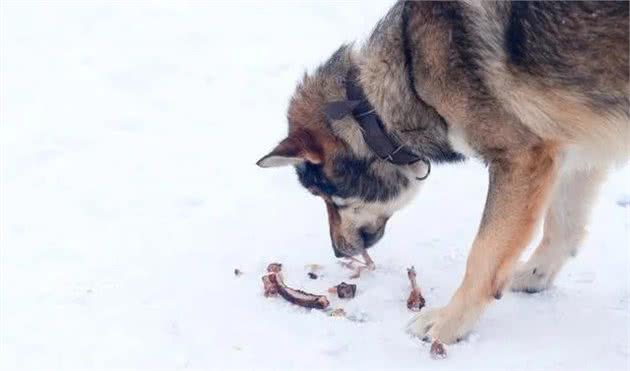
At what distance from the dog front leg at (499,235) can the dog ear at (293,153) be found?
2.85ft

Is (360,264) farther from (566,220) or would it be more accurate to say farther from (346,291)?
(566,220)

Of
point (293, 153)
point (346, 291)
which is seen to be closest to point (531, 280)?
point (346, 291)

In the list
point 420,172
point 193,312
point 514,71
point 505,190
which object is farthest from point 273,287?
point 514,71

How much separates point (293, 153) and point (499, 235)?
1.02m

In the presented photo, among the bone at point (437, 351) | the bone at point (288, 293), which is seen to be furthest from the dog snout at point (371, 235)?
the bone at point (437, 351)

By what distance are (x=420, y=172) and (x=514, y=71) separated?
3.04 feet

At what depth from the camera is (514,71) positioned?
3895mm

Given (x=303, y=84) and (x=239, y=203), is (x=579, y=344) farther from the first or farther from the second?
(x=239, y=203)

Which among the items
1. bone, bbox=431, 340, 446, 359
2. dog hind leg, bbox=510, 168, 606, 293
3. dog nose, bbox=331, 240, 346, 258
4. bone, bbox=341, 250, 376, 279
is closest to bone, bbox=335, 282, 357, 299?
bone, bbox=341, 250, 376, 279

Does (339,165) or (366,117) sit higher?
(366,117)

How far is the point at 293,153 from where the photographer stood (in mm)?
4367

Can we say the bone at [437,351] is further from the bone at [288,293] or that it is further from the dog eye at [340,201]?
the dog eye at [340,201]

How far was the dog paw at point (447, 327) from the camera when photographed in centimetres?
420

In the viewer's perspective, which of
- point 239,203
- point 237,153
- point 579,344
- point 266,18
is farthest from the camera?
point 266,18
